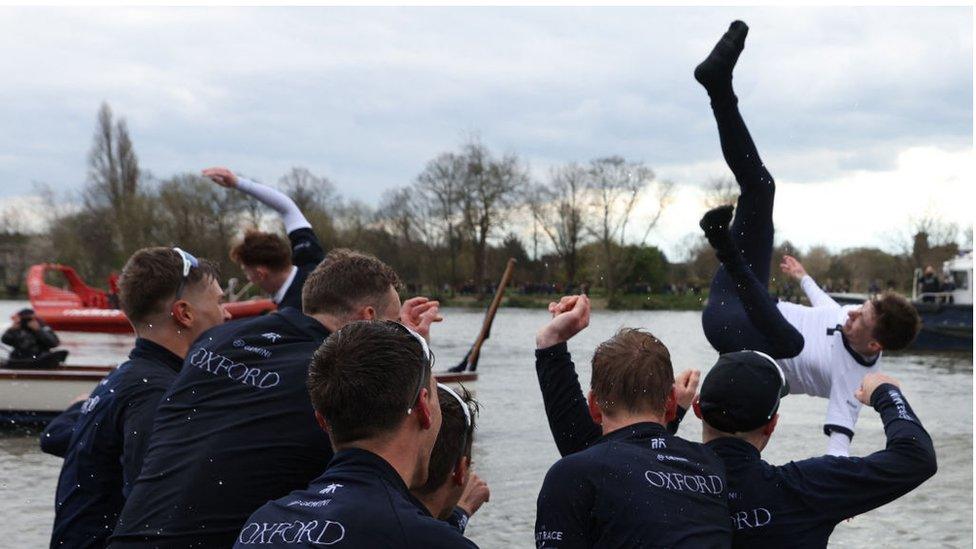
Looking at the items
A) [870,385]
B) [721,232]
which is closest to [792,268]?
[721,232]

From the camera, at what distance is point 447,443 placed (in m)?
2.71

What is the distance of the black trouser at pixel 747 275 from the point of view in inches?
162

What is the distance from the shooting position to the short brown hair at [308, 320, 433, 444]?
2.22m

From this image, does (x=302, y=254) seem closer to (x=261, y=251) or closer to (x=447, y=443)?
(x=261, y=251)

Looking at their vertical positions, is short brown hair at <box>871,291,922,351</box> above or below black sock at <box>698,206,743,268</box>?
below

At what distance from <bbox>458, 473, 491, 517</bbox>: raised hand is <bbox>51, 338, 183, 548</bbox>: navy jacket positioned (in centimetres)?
124

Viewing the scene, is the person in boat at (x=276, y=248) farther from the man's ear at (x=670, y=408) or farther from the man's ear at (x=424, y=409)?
the man's ear at (x=424, y=409)

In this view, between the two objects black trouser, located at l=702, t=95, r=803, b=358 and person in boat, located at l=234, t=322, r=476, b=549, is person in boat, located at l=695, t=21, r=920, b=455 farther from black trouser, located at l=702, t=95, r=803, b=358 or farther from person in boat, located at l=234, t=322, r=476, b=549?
person in boat, located at l=234, t=322, r=476, b=549

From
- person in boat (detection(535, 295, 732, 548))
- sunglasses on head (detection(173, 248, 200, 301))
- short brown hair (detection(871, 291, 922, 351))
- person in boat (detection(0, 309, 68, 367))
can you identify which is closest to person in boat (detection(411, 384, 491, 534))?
person in boat (detection(535, 295, 732, 548))

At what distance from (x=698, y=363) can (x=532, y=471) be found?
12.1 m

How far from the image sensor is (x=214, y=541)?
9.55 feet

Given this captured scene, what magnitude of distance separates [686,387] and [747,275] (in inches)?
31.4

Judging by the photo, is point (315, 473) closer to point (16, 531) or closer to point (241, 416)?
point (241, 416)

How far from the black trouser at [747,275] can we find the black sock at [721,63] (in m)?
0.09
